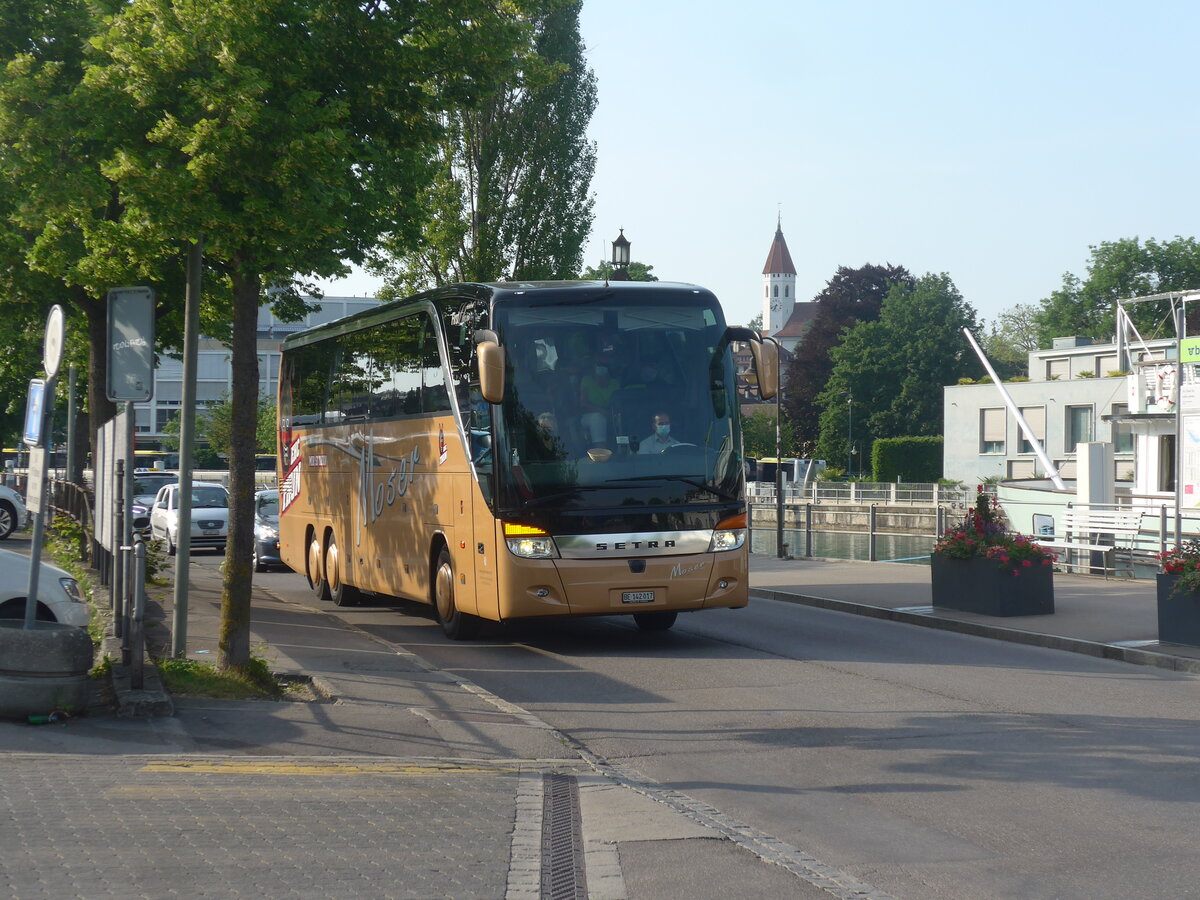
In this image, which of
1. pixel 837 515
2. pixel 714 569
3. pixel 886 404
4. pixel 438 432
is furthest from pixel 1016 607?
pixel 886 404

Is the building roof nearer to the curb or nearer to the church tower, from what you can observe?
the church tower

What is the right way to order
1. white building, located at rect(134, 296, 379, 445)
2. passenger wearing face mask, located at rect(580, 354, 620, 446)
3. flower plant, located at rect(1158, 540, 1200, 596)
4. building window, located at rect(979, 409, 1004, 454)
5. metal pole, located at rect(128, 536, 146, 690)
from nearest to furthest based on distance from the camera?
metal pole, located at rect(128, 536, 146, 690) < flower plant, located at rect(1158, 540, 1200, 596) < passenger wearing face mask, located at rect(580, 354, 620, 446) < building window, located at rect(979, 409, 1004, 454) < white building, located at rect(134, 296, 379, 445)

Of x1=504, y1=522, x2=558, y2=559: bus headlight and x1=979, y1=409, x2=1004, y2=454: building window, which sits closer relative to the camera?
x1=504, y1=522, x2=558, y2=559: bus headlight

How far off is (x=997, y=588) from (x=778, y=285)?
175m

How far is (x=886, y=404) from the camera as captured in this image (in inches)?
3553

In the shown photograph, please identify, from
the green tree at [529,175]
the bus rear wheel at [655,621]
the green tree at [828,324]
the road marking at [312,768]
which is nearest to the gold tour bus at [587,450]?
the bus rear wheel at [655,621]

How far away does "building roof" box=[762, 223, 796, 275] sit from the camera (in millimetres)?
189250

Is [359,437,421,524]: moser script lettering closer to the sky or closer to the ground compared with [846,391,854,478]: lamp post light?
closer to the ground

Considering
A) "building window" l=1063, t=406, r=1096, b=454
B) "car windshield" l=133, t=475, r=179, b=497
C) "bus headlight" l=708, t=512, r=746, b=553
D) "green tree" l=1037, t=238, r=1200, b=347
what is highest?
"green tree" l=1037, t=238, r=1200, b=347

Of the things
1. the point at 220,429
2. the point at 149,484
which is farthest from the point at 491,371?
the point at 220,429

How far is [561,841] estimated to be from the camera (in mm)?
6309

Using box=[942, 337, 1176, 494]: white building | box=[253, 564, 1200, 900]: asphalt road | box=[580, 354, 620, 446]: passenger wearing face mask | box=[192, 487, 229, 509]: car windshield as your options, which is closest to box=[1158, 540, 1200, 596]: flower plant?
box=[253, 564, 1200, 900]: asphalt road

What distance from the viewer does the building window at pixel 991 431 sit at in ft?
210

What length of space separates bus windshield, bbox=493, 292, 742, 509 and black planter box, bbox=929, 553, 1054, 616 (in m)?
4.29
